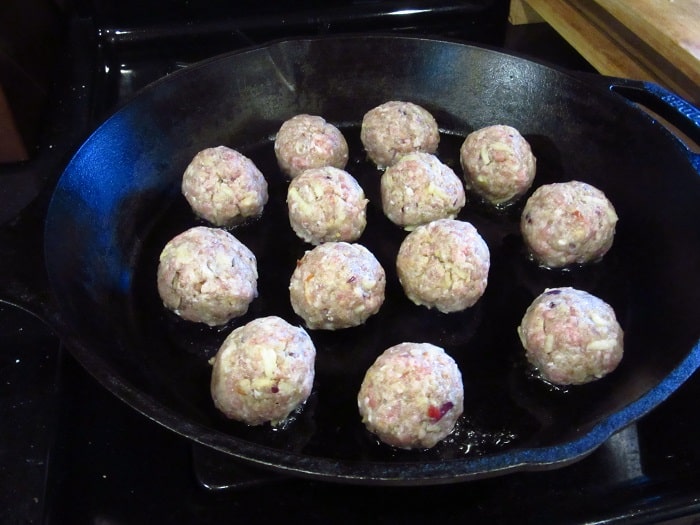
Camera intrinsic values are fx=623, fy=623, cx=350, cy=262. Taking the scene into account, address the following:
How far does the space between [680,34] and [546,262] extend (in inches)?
35.5

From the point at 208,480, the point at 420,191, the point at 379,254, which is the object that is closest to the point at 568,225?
the point at 420,191

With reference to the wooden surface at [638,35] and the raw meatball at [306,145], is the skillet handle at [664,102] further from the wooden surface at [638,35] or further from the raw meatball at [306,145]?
the raw meatball at [306,145]

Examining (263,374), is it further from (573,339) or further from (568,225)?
(568,225)

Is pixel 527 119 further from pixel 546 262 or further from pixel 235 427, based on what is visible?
pixel 235 427

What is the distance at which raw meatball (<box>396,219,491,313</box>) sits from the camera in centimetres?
164

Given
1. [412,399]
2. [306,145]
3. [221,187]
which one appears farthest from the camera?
[306,145]

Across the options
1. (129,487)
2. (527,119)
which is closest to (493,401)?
(129,487)

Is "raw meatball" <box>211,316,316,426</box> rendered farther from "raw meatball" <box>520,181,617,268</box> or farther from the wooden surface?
the wooden surface

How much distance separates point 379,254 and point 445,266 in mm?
291

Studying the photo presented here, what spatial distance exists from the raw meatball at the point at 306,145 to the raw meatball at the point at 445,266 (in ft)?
1.52

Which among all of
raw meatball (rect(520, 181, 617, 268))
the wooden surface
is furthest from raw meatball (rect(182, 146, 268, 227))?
the wooden surface

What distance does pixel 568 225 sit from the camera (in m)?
1.73

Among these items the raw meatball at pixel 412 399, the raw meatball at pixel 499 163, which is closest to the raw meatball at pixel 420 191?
the raw meatball at pixel 499 163

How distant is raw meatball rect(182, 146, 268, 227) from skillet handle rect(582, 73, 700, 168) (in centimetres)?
111
